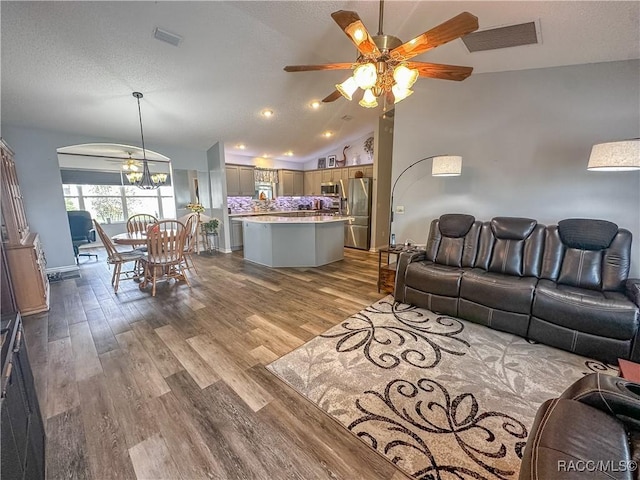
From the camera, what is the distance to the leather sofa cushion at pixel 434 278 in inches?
110

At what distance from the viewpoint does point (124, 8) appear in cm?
248

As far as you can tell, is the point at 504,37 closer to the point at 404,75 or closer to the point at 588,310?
the point at 404,75

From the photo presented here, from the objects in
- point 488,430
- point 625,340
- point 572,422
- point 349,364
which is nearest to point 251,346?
point 349,364

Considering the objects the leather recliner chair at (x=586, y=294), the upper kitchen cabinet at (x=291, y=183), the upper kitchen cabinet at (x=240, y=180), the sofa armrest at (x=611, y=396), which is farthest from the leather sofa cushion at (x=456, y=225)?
the upper kitchen cabinet at (x=291, y=183)

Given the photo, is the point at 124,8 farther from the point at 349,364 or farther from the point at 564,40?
the point at 564,40

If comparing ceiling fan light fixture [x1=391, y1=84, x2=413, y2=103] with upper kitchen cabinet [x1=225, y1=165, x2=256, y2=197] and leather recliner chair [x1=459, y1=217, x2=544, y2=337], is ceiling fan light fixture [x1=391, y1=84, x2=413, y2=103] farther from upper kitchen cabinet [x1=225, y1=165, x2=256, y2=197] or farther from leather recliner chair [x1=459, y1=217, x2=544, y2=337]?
upper kitchen cabinet [x1=225, y1=165, x2=256, y2=197]

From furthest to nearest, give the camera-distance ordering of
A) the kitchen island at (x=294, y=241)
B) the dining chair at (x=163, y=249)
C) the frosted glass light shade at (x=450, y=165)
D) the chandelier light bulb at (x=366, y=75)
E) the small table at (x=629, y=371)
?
the kitchen island at (x=294, y=241), the dining chair at (x=163, y=249), the frosted glass light shade at (x=450, y=165), the chandelier light bulb at (x=366, y=75), the small table at (x=629, y=371)

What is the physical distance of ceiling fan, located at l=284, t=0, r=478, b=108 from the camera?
153 cm

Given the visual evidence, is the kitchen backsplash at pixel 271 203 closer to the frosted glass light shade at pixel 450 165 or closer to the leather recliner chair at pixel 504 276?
the frosted glass light shade at pixel 450 165

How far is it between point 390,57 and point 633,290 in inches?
106

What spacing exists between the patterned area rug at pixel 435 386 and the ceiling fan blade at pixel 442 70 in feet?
7.52

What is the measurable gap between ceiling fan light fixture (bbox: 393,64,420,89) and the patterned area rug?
215 cm

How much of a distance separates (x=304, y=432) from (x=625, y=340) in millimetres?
2570

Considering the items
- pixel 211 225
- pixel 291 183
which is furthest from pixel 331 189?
pixel 211 225
